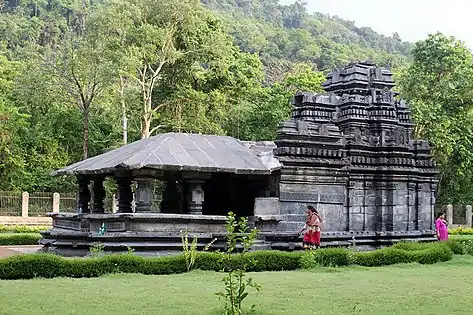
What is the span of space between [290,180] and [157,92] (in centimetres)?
2073

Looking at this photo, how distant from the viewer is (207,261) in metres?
12.2

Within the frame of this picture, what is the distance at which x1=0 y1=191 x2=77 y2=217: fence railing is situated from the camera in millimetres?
31203

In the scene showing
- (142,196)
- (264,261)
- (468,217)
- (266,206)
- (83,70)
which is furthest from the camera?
(468,217)

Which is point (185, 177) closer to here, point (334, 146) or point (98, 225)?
point (98, 225)

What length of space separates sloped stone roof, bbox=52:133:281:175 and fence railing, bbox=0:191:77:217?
48.7 feet

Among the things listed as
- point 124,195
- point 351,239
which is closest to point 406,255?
point 351,239

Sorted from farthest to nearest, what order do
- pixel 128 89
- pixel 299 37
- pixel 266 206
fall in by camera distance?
1. pixel 299 37
2. pixel 128 89
3. pixel 266 206

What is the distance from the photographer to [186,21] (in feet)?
109

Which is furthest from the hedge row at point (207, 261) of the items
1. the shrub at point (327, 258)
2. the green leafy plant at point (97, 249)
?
the green leafy plant at point (97, 249)

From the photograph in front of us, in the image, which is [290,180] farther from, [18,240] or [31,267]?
[18,240]

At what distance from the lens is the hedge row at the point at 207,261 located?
1086 cm

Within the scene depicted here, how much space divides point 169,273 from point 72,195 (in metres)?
22.0

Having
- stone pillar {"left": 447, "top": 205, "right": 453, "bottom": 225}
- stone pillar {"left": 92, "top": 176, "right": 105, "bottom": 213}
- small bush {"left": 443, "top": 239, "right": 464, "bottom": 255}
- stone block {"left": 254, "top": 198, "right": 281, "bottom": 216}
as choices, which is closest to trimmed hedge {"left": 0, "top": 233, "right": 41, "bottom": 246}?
stone pillar {"left": 92, "top": 176, "right": 105, "bottom": 213}

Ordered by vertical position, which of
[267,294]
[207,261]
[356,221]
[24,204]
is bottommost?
[267,294]
